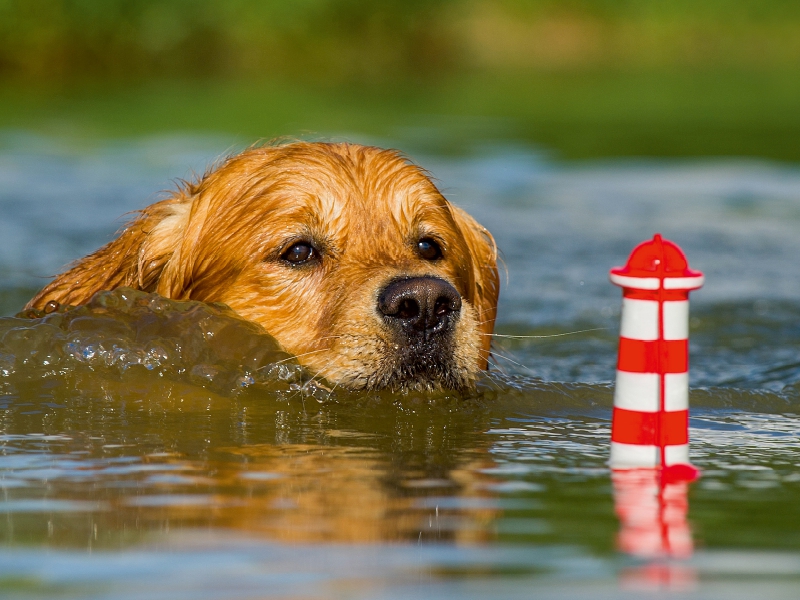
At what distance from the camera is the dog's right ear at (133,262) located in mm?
6445

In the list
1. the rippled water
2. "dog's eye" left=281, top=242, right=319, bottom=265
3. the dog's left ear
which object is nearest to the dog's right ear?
the rippled water

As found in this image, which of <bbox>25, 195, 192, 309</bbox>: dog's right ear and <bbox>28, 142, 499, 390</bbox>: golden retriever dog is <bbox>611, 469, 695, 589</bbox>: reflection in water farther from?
<bbox>25, 195, 192, 309</bbox>: dog's right ear

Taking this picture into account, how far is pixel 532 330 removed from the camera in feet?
30.2

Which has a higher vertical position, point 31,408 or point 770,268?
point 770,268

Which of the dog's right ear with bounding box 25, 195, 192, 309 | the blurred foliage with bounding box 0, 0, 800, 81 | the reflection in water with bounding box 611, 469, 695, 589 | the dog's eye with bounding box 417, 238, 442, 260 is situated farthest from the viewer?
the blurred foliage with bounding box 0, 0, 800, 81

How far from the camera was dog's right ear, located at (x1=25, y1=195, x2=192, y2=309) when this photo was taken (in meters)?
6.45

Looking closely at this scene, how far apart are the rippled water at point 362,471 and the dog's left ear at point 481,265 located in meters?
0.31

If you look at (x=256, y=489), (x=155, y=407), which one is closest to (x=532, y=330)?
(x=155, y=407)

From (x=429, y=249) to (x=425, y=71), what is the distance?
29.5 m

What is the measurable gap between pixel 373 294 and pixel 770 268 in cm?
618

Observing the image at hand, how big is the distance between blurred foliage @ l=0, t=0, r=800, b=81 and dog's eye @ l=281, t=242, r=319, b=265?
24.5 m

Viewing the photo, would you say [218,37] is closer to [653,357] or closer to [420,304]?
[420,304]

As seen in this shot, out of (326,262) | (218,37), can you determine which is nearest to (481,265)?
(326,262)

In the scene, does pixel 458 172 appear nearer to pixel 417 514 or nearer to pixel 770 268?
pixel 770 268
